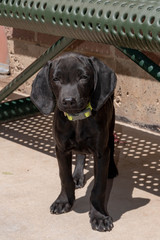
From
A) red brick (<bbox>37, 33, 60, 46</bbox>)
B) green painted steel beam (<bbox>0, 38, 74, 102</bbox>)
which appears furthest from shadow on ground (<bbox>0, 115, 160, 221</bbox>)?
red brick (<bbox>37, 33, 60, 46</bbox>)

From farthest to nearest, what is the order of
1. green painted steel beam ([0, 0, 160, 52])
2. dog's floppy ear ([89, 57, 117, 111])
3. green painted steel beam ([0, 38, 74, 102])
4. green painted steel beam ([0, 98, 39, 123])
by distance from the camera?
green painted steel beam ([0, 98, 39, 123]) < green painted steel beam ([0, 38, 74, 102]) < dog's floppy ear ([89, 57, 117, 111]) < green painted steel beam ([0, 0, 160, 52])

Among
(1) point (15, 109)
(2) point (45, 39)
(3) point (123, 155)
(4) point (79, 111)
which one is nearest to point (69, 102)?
(4) point (79, 111)

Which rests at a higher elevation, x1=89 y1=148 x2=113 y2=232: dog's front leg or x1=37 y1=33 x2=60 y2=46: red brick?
x1=89 y1=148 x2=113 y2=232: dog's front leg

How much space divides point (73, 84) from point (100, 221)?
2.75ft

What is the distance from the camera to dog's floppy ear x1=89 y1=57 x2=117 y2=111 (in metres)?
3.01

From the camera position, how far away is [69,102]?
2.85 meters

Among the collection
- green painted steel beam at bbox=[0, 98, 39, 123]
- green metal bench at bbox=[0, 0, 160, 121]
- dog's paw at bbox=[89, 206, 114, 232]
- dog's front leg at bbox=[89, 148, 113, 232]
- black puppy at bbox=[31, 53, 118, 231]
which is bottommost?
green painted steel beam at bbox=[0, 98, 39, 123]

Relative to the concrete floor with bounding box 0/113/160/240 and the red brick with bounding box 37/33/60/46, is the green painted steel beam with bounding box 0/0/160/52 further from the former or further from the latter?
the red brick with bounding box 37/33/60/46

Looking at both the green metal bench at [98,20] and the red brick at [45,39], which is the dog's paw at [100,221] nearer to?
the green metal bench at [98,20]

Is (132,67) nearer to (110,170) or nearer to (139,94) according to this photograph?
(139,94)

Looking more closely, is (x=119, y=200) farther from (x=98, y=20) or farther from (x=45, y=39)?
(x=45, y=39)

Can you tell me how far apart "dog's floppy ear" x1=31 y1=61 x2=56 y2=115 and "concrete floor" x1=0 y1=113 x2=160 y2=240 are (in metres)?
0.69

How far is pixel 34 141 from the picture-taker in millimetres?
4746

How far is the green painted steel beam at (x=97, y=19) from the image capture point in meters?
2.58
